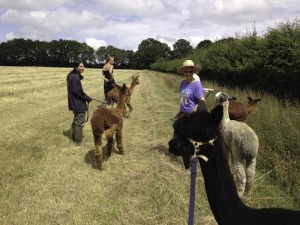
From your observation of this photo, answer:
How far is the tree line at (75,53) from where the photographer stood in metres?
85.7

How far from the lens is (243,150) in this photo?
4672mm

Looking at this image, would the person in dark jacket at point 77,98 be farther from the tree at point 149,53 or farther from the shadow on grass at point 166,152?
the tree at point 149,53

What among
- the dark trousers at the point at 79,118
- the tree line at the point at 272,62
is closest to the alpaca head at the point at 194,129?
the dark trousers at the point at 79,118

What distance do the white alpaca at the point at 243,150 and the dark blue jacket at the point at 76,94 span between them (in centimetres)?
404

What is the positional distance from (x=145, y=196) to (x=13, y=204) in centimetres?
208

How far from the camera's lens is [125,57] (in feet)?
350

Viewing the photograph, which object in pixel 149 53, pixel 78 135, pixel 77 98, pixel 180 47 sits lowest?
pixel 78 135

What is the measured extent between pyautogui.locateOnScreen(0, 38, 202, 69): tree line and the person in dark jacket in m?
76.0

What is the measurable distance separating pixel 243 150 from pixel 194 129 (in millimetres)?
2424

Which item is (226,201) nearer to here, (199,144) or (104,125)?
(199,144)

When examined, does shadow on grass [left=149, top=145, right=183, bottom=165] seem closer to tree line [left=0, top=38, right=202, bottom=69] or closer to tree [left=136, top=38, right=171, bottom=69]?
tree line [left=0, top=38, right=202, bottom=69]

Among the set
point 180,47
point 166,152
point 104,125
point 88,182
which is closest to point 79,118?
point 104,125

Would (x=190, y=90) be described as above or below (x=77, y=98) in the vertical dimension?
above

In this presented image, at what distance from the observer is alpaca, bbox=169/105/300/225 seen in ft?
7.82
